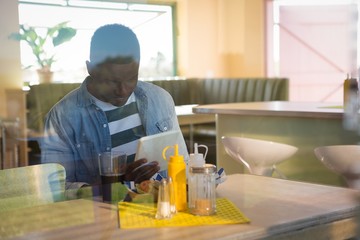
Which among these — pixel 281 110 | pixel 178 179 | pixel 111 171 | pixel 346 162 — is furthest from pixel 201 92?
pixel 178 179

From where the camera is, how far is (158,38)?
7.13ft

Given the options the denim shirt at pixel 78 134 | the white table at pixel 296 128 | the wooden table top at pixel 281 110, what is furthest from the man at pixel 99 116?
the wooden table top at pixel 281 110

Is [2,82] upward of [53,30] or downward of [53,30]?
downward

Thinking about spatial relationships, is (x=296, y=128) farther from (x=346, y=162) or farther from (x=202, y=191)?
(x=202, y=191)

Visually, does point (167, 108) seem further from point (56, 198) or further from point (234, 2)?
point (234, 2)

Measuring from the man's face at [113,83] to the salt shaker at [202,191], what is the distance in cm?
51

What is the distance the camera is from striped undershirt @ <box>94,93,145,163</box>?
1958 millimetres

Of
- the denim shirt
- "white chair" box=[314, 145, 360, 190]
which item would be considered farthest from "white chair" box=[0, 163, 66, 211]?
"white chair" box=[314, 145, 360, 190]

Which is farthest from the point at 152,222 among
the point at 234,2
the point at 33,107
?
the point at 234,2

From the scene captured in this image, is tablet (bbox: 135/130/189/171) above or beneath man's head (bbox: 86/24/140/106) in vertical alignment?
beneath

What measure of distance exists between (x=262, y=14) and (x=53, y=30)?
4.53ft

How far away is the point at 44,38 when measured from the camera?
2.00m

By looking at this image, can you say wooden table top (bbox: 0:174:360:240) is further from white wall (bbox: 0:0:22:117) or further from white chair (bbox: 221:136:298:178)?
white wall (bbox: 0:0:22:117)

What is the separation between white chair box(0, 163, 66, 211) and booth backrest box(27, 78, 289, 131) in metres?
0.20
